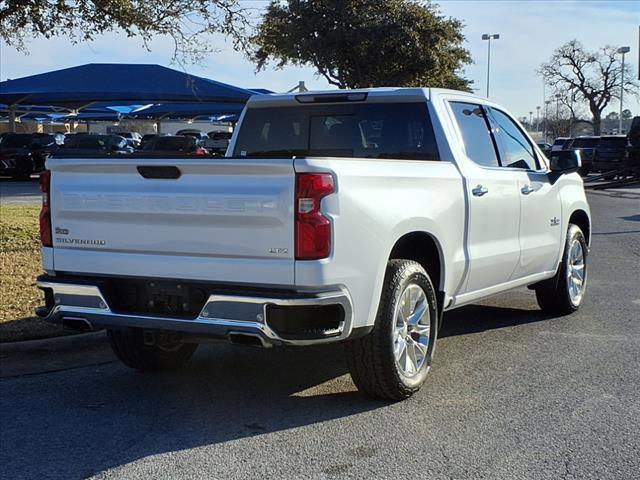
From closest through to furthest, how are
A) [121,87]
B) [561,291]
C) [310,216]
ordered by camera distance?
1. [310,216]
2. [561,291]
3. [121,87]

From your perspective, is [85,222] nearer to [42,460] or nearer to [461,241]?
[42,460]

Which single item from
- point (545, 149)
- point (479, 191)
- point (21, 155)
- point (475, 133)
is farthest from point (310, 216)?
point (21, 155)

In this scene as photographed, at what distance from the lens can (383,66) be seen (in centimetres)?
3406

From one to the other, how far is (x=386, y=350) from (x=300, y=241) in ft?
3.34

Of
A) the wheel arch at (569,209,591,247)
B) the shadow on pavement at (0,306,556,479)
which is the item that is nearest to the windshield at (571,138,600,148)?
the wheel arch at (569,209,591,247)

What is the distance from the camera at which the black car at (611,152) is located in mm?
32875

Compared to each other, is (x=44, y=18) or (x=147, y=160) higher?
(x=44, y=18)

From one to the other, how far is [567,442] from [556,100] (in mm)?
75093

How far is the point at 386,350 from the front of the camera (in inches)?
195

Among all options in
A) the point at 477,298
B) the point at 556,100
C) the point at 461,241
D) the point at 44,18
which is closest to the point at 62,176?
the point at 461,241

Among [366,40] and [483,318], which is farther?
[366,40]

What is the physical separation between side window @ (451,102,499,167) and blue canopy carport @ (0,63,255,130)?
12431 mm

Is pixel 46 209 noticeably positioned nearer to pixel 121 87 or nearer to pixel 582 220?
pixel 582 220

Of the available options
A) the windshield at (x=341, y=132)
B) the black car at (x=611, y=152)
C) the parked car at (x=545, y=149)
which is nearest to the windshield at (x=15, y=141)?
the parked car at (x=545, y=149)
